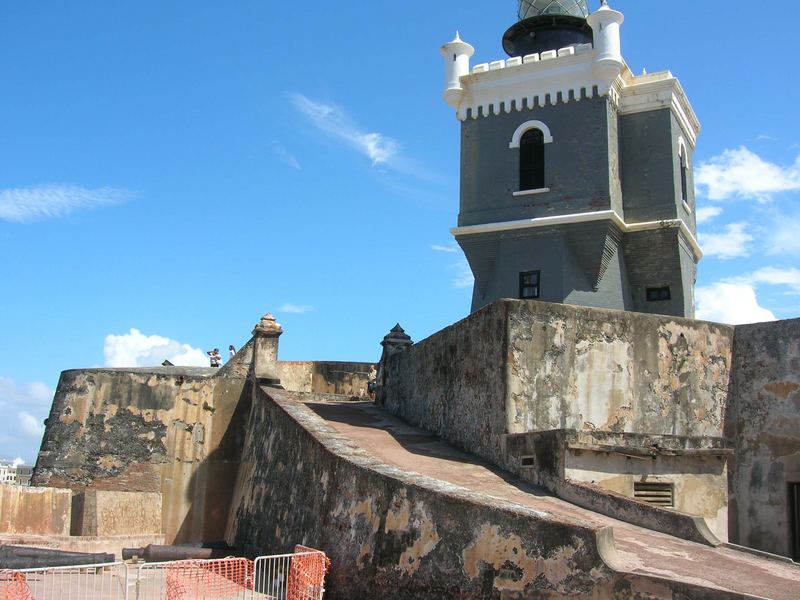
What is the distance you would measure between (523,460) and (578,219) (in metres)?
9.41

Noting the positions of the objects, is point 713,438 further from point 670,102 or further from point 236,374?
point 670,102

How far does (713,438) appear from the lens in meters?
11.2

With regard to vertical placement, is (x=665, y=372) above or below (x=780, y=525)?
above

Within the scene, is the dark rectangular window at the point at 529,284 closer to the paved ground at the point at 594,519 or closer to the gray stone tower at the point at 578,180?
the gray stone tower at the point at 578,180

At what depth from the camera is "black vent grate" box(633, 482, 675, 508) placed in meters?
10.9

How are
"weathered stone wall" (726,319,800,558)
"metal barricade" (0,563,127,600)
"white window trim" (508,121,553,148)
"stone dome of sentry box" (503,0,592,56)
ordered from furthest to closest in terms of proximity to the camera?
"stone dome of sentry box" (503,0,592,56) → "white window trim" (508,121,553,148) → "weathered stone wall" (726,319,800,558) → "metal barricade" (0,563,127,600)

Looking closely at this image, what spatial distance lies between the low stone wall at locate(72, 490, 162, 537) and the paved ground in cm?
354

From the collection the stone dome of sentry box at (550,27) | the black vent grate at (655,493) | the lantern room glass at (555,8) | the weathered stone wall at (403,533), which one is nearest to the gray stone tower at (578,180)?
the stone dome of sentry box at (550,27)

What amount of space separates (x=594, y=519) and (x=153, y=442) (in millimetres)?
9143

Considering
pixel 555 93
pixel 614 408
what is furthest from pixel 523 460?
pixel 555 93

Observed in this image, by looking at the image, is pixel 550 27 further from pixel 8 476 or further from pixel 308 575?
pixel 8 476

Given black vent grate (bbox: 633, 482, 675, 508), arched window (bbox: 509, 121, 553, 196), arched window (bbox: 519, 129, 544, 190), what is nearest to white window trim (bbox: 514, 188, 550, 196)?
arched window (bbox: 509, 121, 553, 196)

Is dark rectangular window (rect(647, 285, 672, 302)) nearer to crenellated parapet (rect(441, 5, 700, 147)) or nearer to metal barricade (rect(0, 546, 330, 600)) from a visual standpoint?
crenellated parapet (rect(441, 5, 700, 147))

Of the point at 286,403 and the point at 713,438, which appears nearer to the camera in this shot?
the point at 713,438
